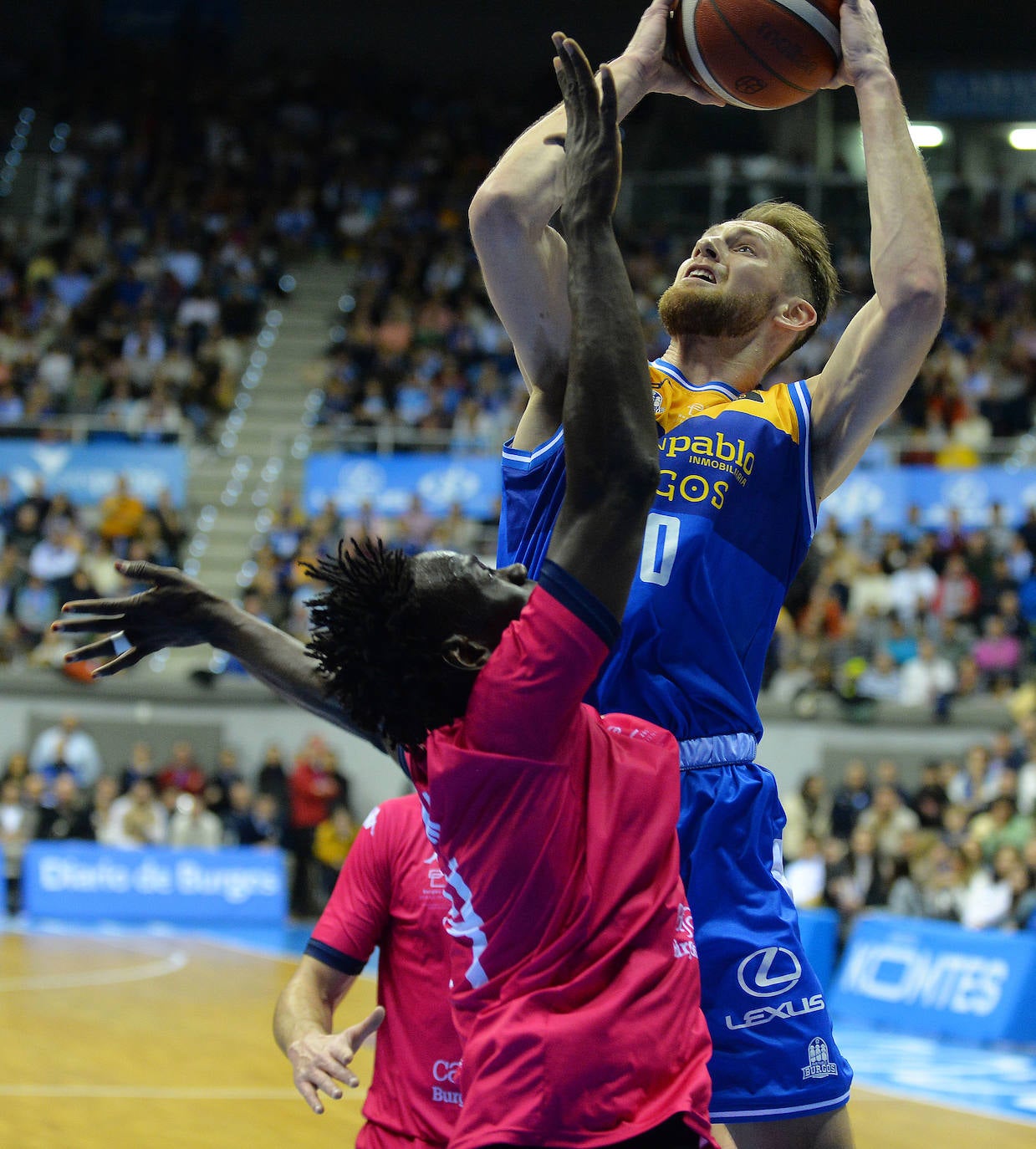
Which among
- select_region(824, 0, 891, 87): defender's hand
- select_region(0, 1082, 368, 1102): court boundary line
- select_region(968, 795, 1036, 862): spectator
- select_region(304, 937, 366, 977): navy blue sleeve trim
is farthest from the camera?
select_region(968, 795, 1036, 862): spectator

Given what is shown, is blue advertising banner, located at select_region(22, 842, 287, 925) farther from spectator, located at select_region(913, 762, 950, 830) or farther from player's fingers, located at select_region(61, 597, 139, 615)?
player's fingers, located at select_region(61, 597, 139, 615)

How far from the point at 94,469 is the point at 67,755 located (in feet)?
12.4

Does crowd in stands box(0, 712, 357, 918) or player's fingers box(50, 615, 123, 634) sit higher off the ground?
player's fingers box(50, 615, 123, 634)

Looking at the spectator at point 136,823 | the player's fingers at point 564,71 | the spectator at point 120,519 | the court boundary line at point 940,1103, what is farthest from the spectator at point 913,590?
the player's fingers at point 564,71

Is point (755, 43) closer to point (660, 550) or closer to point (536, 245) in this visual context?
point (536, 245)

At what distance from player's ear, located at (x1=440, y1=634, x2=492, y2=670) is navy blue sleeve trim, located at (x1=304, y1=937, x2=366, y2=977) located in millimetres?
1737

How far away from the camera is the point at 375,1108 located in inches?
148

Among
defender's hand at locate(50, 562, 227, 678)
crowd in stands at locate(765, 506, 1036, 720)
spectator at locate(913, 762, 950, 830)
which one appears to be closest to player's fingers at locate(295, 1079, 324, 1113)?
defender's hand at locate(50, 562, 227, 678)

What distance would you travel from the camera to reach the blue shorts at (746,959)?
3186 mm

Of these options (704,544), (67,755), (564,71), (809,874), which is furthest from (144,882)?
(564,71)

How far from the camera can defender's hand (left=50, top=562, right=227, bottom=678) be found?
3275mm

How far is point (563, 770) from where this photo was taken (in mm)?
2490

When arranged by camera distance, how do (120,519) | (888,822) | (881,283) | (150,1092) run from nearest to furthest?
A: (881,283), (150,1092), (888,822), (120,519)

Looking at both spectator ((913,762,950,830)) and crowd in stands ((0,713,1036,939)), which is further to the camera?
spectator ((913,762,950,830))
